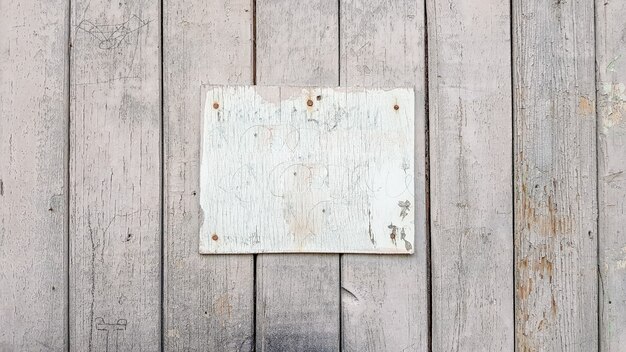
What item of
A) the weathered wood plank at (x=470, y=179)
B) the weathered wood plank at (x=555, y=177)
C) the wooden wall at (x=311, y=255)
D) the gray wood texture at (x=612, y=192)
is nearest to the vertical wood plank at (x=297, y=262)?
the wooden wall at (x=311, y=255)

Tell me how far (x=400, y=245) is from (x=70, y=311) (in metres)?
0.54

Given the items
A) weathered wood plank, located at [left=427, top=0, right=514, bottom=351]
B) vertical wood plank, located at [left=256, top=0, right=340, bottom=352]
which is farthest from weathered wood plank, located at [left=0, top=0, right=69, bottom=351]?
weathered wood plank, located at [left=427, top=0, right=514, bottom=351]

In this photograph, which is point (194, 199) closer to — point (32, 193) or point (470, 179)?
point (32, 193)

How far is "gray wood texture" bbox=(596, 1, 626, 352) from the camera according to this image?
96 centimetres

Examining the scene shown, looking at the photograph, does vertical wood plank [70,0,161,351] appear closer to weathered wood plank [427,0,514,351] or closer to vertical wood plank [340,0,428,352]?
vertical wood plank [340,0,428,352]

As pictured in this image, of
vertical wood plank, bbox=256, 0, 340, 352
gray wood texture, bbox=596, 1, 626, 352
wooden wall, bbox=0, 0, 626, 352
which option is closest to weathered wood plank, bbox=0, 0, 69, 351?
wooden wall, bbox=0, 0, 626, 352

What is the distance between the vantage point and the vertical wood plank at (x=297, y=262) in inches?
37.4

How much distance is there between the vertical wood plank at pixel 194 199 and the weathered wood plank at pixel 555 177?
446mm

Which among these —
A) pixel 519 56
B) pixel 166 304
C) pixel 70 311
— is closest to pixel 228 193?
pixel 166 304

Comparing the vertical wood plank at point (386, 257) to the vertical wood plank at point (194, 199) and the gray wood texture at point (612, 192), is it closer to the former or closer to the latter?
the vertical wood plank at point (194, 199)

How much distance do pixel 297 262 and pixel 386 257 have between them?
0.14 meters

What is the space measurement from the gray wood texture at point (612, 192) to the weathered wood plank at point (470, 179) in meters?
0.15

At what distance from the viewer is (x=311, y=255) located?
96 cm

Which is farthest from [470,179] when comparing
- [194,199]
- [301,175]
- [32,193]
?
[32,193]
